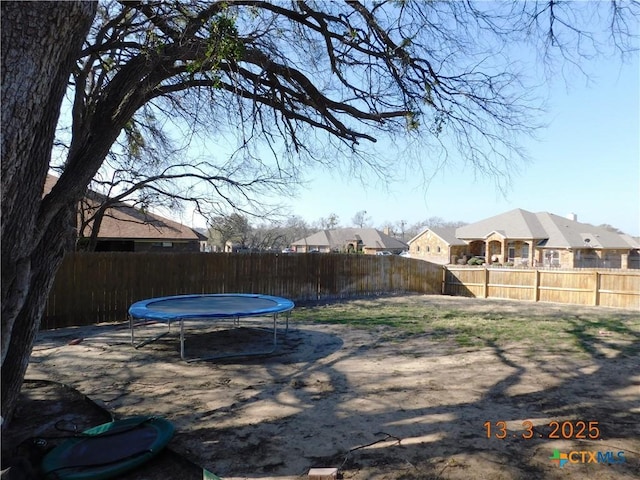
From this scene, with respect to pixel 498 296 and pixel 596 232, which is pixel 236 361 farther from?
pixel 596 232

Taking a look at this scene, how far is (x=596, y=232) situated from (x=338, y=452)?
1467 inches

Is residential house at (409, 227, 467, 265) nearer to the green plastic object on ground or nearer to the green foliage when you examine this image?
the green foliage

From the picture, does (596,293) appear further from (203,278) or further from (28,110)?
(28,110)

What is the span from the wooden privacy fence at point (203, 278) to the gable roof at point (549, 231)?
18927mm

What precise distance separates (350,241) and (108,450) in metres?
51.0

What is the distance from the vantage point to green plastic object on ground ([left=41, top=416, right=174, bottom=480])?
2.51 metres

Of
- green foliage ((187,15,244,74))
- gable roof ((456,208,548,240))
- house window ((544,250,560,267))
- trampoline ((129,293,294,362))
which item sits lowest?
trampoline ((129,293,294,362))

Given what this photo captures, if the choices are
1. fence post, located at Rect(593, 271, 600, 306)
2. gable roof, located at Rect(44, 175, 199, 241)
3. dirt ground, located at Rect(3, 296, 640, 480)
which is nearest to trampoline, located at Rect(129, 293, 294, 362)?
dirt ground, located at Rect(3, 296, 640, 480)

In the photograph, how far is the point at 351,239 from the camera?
2122 inches

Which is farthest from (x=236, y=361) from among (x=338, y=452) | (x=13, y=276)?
(x=13, y=276)

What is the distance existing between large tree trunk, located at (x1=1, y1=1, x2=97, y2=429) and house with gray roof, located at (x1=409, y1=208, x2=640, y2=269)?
33.4 meters

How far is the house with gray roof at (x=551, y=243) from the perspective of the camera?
102 feet

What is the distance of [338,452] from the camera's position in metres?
2.92

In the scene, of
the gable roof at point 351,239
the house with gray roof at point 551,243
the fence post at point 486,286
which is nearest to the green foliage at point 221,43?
the fence post at point 486,286
